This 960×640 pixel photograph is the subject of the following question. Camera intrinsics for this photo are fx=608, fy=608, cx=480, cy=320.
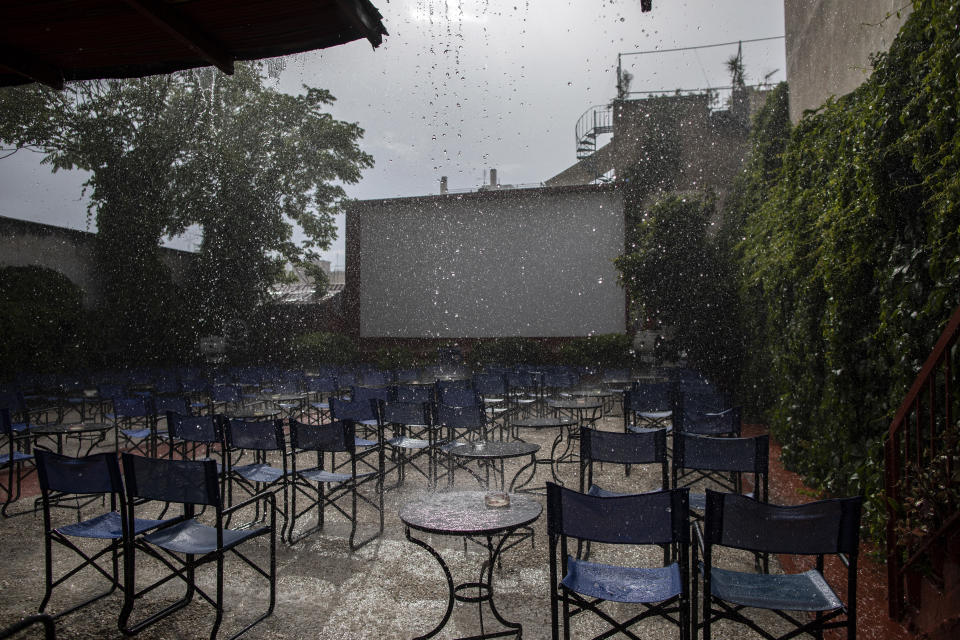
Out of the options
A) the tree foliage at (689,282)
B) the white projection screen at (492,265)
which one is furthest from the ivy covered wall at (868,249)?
the white projection screen at (492,265)

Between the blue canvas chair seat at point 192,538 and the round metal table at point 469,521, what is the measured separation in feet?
3.10

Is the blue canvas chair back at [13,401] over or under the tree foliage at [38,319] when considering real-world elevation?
under

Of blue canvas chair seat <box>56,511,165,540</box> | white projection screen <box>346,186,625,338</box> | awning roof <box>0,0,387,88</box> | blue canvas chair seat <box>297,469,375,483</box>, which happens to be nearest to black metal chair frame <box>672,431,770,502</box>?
blue canvas chair seat <box>297,469,375,483</box>

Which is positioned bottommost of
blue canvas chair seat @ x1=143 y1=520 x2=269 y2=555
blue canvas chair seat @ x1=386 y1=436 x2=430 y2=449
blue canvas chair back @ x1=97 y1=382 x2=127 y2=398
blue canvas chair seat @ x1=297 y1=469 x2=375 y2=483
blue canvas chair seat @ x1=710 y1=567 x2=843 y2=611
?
blue canvas chair seat @ x1=386 y1=436 x2=430 y2=449

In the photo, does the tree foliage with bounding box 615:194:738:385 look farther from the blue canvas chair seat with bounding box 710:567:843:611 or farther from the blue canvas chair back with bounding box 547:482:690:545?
the blue canvas chair back with bounding box 547:482:690:545

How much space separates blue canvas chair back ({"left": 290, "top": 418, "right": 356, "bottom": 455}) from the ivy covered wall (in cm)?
353

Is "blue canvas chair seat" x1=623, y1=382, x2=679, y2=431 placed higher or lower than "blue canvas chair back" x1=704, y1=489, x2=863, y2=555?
lower

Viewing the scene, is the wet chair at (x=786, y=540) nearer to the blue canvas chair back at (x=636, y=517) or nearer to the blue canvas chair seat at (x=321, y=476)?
the blue canvas chair back at (x=636, y=517)

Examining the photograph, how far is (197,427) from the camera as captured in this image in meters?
5.28

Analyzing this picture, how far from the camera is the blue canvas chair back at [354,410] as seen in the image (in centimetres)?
620

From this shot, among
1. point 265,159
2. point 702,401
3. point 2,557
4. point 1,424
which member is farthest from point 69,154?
point 702,401

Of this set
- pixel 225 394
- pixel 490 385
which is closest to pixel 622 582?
pixel 490 385

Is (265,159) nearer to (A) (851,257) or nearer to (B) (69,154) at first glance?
(B) (69,154)

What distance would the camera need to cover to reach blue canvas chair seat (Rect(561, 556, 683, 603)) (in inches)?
99.7
